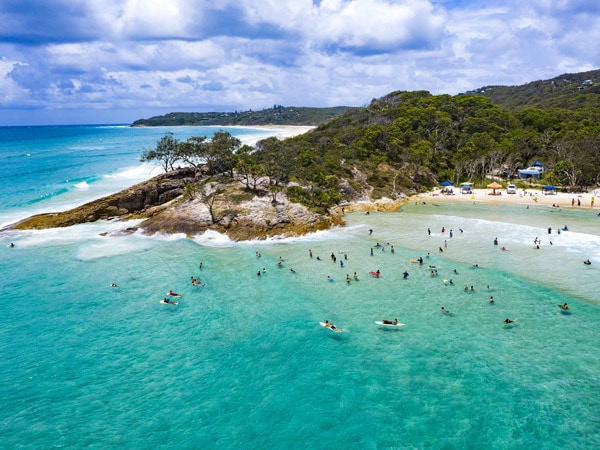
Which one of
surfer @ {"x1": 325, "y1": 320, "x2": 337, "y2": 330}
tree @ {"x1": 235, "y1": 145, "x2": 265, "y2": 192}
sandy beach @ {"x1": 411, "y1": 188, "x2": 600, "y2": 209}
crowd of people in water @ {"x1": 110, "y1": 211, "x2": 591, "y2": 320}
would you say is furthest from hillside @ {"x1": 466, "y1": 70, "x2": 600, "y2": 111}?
surfer @ {"x1": 325, "y1": 320, "x2": 337, "y2": 330}

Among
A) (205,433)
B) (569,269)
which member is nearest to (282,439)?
(205,433)

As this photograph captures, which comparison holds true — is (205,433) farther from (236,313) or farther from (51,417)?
(236,313)

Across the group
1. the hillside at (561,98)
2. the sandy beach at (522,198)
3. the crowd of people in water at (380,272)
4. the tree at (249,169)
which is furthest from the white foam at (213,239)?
the hillside at (561,98)

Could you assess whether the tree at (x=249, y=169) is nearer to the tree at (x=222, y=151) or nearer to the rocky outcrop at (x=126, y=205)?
the tree at (x=222, y=151)

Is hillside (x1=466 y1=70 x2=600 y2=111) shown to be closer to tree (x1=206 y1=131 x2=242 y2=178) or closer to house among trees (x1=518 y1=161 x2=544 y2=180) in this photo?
house among trees (x1=518 y1=161 x2=544 y2=180)

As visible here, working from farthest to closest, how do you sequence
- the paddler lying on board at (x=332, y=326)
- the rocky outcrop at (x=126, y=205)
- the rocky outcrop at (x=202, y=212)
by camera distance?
the rocky outcrop at (x=126, y=205)
the rocky outcrop at (x=202, y=212)
the paddler lying on board at (x=332, y=326)
